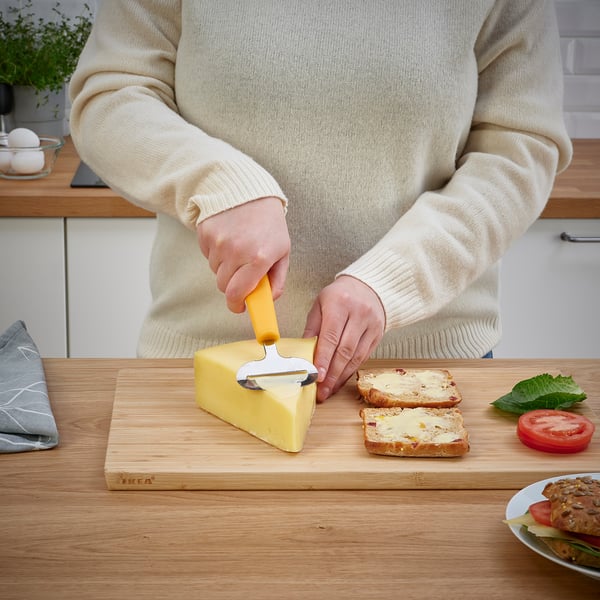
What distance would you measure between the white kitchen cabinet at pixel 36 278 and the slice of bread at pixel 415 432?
1217mm

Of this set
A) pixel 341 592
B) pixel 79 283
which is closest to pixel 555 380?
pixel 341 592

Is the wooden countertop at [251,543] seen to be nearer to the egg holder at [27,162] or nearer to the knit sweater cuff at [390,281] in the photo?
the knit sweater cuff at [390,281]

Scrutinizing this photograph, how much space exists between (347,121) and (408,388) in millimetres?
376

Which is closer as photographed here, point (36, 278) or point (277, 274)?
point (277, 274)

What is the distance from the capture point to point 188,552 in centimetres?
90

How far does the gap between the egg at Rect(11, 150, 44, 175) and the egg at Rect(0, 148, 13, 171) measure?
2 cm

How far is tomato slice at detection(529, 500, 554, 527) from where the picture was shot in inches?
34.3

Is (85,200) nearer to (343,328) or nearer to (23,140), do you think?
(23,140)

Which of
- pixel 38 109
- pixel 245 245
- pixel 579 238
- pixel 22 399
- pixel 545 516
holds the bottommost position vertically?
pixel 579 238

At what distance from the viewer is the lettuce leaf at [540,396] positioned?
3.87 feet

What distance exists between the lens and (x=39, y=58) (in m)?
2.49

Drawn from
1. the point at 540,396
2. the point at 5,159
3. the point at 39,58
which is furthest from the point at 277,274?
the point at 39,58

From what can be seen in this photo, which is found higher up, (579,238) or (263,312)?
(263,312)

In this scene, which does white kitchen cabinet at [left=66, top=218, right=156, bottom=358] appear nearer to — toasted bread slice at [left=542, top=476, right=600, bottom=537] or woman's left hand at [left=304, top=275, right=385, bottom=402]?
woman's left hand at [left=304, top=275, right=385, bottom=402]
